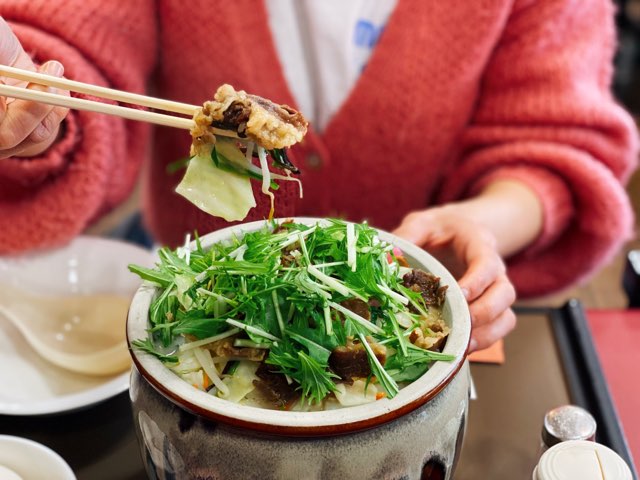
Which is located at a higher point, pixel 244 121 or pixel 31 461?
pixel 244 121

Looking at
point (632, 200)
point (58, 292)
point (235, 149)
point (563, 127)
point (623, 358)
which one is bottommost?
point (632, 200)

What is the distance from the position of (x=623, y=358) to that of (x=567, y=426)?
15.0 inches

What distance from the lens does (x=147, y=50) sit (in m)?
1.50

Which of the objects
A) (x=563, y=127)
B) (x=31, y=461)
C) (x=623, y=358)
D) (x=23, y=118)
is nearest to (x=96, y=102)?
(x=23, y=118)

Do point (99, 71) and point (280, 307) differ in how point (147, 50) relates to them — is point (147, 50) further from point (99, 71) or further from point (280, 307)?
point (280, 307)

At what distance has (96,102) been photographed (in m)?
0.72

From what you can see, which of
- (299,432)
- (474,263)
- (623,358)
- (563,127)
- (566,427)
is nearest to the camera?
(299,432)

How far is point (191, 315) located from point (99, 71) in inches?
31.2

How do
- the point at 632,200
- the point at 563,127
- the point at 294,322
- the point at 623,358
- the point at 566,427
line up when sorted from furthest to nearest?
the point at 632,200 < the point at 563,127 < the point at 623,358 < the point at 566,427 < the point at 294,322

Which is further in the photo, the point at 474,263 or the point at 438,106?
the point at 438,106

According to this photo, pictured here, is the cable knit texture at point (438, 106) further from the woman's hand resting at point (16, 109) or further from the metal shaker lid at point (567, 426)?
the metal shaker lid at point (567, 426)

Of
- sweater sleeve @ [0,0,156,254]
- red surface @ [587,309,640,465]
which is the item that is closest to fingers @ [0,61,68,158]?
sweater sleeve @ [0,0,156,254]

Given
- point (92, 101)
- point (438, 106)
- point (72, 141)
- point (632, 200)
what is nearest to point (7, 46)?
point (92, 101)

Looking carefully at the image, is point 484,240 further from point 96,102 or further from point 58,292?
point 58,292
